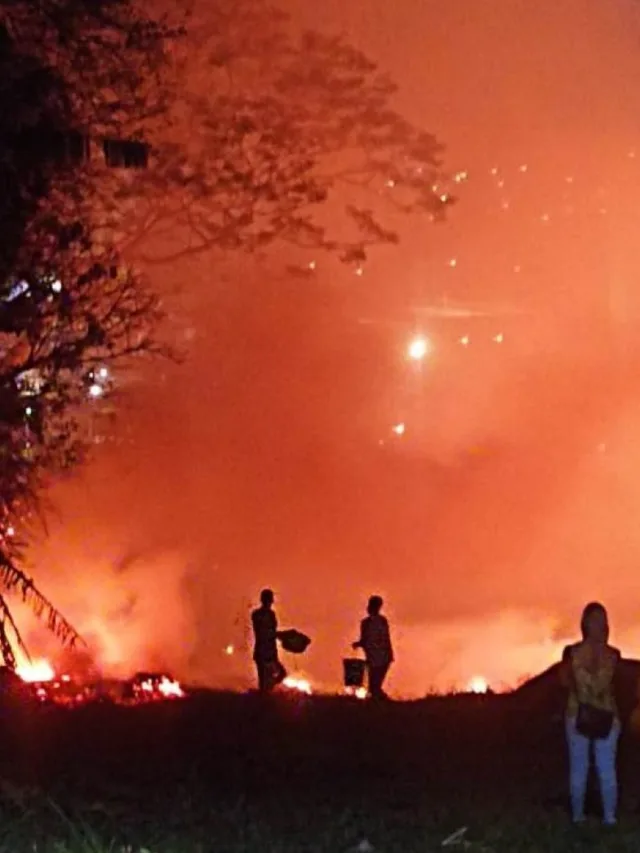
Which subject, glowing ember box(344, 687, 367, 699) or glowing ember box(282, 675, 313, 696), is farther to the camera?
glowing ember box(282, 675, 313, 696)

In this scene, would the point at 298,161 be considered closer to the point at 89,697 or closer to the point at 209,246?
the point at 209,246

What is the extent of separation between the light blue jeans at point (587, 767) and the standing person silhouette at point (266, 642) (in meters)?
7.39

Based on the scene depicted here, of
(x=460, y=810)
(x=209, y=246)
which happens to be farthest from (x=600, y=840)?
(x=209, y=246)

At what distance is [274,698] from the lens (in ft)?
51.6

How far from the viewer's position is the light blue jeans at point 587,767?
10.4 meters

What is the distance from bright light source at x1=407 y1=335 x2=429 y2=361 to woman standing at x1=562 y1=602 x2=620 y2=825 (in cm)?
2167

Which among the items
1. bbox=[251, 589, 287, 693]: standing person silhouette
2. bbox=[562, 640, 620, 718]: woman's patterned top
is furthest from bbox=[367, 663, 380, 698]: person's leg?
bbox=[562, 640, 620, 718]: woman's patterned top

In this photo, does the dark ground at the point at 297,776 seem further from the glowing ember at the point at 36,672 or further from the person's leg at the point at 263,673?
the glowing ember at the point at 36,672

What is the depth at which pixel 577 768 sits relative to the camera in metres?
10.5

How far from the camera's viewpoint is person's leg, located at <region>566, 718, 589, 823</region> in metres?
10.5

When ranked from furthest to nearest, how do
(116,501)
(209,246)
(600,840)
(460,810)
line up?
(116,501) → (209,246) → (460,810) → (600,840)

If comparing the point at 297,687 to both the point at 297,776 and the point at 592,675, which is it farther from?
the point at 592,675

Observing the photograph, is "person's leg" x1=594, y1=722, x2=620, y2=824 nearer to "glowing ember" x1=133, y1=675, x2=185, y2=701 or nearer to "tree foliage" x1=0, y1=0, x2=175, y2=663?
"tree foliage" x1=0, y1=0, x2=175, y2=663

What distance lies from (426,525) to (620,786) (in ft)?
66.9
